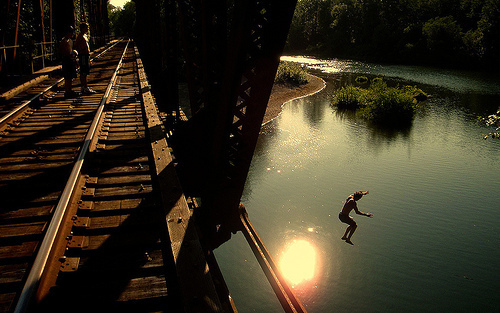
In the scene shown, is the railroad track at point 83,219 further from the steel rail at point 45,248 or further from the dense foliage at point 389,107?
the dense foliage at point 389,107

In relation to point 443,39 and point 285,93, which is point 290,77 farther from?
point 443,39

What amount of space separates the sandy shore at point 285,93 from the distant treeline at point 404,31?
125 ft

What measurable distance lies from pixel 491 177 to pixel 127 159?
19.7 m

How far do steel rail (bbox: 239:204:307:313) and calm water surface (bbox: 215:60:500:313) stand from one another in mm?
7196

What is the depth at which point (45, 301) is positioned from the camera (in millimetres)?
2477

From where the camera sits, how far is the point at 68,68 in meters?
9.38

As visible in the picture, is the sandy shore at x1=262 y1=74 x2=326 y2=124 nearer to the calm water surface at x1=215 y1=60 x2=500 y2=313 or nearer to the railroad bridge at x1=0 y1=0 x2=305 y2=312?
the calm water surface at x1=215 y1=60 x2=500 y2=313

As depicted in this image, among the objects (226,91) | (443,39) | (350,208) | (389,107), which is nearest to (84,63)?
(226,91)

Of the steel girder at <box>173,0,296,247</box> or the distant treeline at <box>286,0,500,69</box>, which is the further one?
the distant treeline at <box>286,0,500,69</box>

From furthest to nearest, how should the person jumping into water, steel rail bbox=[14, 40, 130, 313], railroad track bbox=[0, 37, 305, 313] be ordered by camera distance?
the person jumping into water → railroad track bbox=[0, 37, 305, 313] → steel rail bbox=[14, 40, 130, 313]

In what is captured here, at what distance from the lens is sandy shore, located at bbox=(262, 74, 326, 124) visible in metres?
32.6

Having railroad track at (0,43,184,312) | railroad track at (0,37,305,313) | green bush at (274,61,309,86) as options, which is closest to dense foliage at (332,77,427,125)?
green bush at (274,61,309,86)

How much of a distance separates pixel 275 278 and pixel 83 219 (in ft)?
6.89

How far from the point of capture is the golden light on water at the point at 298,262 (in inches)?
451
